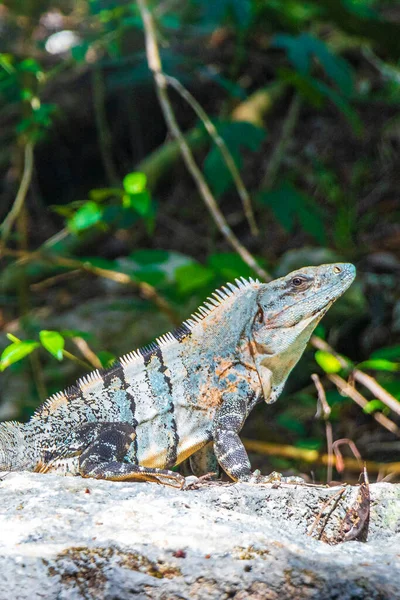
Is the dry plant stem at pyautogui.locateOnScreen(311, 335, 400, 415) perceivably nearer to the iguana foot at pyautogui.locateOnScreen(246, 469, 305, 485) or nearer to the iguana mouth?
the iguana mouth

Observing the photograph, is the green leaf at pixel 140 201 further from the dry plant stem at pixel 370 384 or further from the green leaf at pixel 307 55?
the green leaf at pixel 307 55

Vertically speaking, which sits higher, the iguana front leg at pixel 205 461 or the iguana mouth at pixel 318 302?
the iguana mouth at pixel 318 302

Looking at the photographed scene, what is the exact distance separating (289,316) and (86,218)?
6.27ft

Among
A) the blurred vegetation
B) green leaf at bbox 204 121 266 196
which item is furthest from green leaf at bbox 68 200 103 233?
green leaf at bbox 204 121 266 196

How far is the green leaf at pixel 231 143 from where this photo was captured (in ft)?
25.8

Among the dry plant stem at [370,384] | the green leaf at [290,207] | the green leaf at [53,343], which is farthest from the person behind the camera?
the green leaf at [290,207]

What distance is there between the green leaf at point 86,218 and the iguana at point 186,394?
138cm

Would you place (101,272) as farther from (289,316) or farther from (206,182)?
(206,182)

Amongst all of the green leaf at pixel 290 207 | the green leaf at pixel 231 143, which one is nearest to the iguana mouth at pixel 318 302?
the green leaf at pixel 231 143

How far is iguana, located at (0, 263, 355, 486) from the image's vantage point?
13.3 ft

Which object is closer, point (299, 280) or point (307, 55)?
point (299, 280)

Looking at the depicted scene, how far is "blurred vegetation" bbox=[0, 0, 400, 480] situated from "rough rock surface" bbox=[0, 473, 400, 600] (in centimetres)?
225

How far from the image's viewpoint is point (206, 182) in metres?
9.71

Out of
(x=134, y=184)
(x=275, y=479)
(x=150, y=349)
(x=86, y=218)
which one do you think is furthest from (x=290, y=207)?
(x=275, y=479)
